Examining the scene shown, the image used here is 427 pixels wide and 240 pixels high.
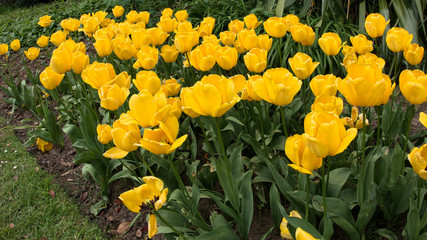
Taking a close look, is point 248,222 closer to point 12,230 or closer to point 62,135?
point 12,230

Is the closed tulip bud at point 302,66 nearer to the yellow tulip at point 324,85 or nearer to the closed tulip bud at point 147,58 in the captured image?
the yellow tulip at point 324,85

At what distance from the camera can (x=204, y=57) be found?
6.73ft

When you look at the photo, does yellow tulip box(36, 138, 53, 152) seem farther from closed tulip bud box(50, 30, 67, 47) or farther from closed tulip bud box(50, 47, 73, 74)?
closed tulip bud box(50, 47, 73, 74)

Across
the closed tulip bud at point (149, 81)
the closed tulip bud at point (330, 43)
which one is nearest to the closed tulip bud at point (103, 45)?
the closed tulip bud at point (149, 81)

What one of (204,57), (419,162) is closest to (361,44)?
(204,57)

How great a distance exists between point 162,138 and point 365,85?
2.47ft

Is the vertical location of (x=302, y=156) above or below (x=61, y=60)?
above

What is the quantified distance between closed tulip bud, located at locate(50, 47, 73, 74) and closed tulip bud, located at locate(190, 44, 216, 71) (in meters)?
0.82

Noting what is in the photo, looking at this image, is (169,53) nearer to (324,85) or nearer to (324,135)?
(324,85)

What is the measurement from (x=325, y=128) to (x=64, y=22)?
3.18 meters

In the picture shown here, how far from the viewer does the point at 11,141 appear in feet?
11.9

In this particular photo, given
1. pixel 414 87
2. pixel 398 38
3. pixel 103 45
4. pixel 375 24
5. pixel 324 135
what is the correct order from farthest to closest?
pixel 103 45, pixel 375 24, pixel 398 38, pixel 414 87, pixel 324 135

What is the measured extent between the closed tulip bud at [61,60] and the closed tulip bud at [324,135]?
1.73 metres

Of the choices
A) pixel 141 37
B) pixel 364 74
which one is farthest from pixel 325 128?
pixel 141 37
